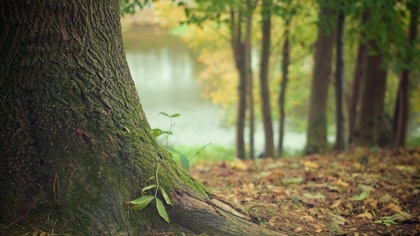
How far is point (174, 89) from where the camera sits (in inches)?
1153

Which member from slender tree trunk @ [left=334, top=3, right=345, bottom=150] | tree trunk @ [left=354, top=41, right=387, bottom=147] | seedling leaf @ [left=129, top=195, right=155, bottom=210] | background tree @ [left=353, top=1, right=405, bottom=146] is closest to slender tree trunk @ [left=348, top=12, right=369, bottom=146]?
background tree @ [left=353, top=1, right=405, bottom=146]

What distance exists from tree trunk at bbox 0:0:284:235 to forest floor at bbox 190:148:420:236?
938 mm

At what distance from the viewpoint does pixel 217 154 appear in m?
20.4

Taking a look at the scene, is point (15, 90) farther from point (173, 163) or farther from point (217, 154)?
point (217, 154)

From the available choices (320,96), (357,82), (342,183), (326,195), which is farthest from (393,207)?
(357,82)

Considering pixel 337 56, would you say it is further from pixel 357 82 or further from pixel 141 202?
pixel 141 202

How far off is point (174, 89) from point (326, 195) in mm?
25133

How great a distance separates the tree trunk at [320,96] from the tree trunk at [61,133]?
754 cm

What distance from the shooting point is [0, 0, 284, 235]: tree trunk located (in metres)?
2.71

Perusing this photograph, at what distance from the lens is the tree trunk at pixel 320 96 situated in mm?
9820

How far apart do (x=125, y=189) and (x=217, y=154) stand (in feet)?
57.7

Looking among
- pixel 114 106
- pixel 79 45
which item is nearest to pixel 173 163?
pixel 114 106

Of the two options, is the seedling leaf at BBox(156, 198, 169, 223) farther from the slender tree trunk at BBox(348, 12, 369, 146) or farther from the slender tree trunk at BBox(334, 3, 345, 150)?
the slender tree trunk at BBox(348, 12, 369, 146)

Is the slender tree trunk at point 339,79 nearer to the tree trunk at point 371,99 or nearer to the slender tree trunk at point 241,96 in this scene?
the tree trunk at point 371,99
